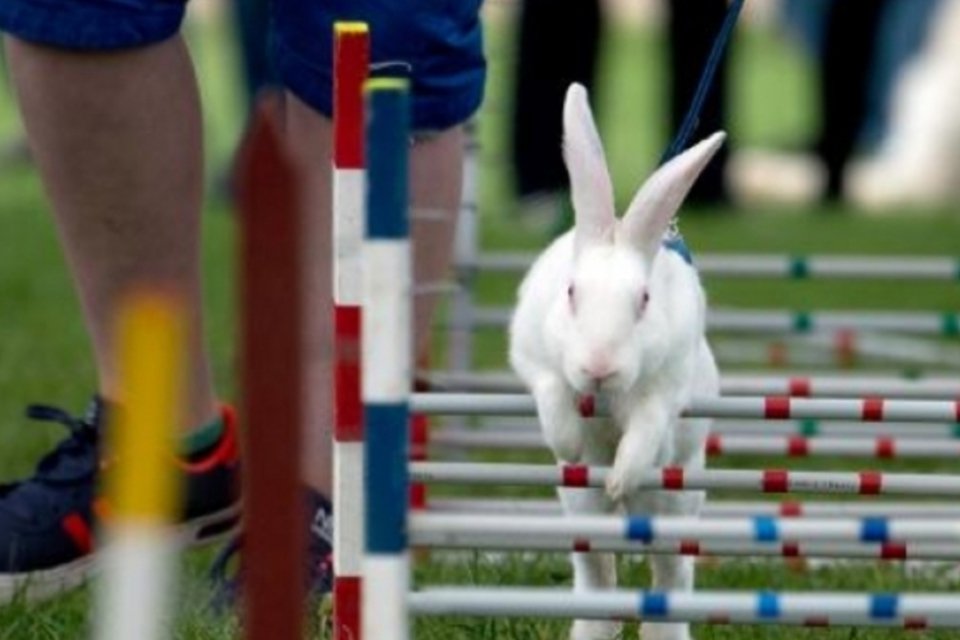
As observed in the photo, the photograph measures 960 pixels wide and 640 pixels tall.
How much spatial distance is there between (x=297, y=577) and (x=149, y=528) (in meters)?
0.25

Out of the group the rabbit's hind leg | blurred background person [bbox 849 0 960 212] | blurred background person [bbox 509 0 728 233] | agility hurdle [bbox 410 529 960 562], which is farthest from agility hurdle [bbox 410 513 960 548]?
blurred background person [bbox 849 0 960 212]

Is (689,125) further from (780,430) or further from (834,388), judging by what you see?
(780,430)

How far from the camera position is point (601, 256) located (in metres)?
3.20

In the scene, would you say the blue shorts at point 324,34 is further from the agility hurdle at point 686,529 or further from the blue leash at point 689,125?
the agility hurdle at point 686,529

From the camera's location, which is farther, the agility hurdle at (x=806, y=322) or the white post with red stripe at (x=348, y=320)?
the agility hurdle at (x=806, y=322)

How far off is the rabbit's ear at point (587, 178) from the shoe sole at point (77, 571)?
0.96 meters

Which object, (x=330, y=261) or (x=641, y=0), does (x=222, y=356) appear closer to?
(x=330, y=261)

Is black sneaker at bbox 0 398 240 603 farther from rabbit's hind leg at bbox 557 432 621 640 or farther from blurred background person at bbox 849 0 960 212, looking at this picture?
blurred background person at bbox 849 0 960 212

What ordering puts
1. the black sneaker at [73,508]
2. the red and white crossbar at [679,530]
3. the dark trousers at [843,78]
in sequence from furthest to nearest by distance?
1. the dark trousers at [843,78]
2. the black sneaker at [73,508]
3. the red and white crossbar at [679,530]

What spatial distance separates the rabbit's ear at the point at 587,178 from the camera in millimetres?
3176

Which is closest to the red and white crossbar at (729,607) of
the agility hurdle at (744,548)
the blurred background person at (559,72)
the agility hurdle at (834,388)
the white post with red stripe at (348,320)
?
the agility hurdle at (744,548)

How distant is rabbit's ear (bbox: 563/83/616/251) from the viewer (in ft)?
10.4

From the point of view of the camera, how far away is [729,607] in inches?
106

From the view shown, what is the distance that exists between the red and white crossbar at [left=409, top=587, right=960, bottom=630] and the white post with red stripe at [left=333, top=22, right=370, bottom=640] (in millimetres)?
353
